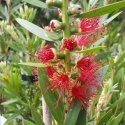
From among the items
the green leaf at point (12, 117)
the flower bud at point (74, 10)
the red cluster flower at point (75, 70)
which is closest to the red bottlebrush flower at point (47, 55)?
the red cluster flower at point (75, 70)

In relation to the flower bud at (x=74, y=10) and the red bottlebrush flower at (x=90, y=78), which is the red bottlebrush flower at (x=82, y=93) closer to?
the red bottlebrush flower at (x=90, y=78)

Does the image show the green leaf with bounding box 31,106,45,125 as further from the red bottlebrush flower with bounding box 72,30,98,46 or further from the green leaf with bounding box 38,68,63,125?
the red bottlebrush flower with bounding box 72,30,98,46

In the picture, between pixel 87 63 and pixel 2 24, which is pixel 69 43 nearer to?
pixel 87 63

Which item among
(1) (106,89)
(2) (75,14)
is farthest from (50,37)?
(1) (106,89)

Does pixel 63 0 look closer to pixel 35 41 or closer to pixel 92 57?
pixel 92 57

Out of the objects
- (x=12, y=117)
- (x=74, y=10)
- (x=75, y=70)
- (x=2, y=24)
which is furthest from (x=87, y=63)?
(x=2, y=24)

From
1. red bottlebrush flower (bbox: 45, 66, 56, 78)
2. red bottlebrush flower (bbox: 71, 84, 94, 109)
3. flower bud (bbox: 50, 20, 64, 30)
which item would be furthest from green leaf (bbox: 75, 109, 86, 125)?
flower bud (bbox: 50, 20, 64, 30)
